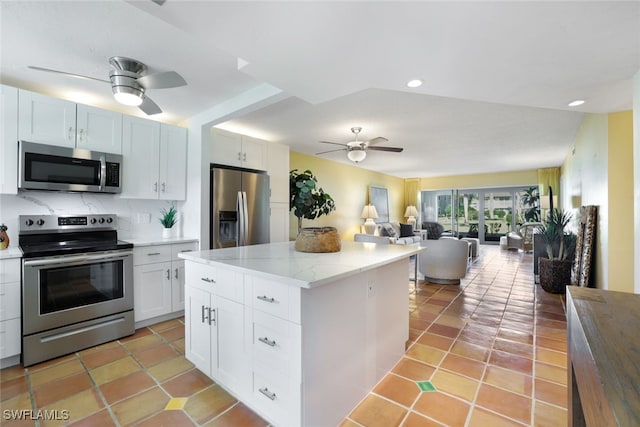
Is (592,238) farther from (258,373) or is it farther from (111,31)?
(111,31)

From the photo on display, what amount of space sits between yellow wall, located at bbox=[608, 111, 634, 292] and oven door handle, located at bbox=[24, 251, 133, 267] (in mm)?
4659

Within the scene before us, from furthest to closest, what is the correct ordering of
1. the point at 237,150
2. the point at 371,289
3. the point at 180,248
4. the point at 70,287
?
the point at 237,150 < the point at 180,248 < the point at 70,287 < the point at 371,289

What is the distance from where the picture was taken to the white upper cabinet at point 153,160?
2.91 metres

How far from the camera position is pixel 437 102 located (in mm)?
2947

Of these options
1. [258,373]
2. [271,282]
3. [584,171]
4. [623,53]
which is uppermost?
[623,53]

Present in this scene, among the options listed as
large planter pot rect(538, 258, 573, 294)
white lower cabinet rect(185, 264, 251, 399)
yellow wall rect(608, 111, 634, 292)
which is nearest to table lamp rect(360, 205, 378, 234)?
large planter pot rect(538, 258, 573, 294)

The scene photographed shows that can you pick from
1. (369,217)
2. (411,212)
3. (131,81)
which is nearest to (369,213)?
(369,217)

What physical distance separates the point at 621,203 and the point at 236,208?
3.98m

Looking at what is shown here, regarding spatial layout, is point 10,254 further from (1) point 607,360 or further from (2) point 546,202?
(2) point 546,202

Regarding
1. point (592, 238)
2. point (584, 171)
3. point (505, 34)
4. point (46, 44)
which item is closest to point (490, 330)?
point (592, 238)

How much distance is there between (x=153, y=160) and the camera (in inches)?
122

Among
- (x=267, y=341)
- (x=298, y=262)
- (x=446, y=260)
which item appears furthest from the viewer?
(x=446, y=260)

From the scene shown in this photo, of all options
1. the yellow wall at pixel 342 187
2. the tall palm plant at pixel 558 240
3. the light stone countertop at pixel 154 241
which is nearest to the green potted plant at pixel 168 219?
the light stone countertop at pixel 154 241

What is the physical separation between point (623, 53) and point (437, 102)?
5.09ft
